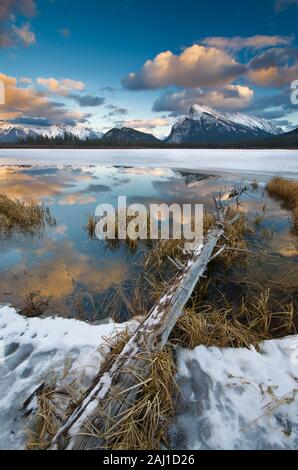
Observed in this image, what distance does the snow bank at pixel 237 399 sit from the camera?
2.24 metres

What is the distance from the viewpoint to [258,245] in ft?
23.4

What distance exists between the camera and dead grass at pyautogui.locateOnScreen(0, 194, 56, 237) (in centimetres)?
838

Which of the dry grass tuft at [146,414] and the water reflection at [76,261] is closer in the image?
the dry grass tuft at [146,414]

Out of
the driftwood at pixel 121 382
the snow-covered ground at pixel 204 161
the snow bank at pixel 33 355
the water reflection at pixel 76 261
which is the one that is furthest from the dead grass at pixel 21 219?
the snow-covered ground at pixel 204 161

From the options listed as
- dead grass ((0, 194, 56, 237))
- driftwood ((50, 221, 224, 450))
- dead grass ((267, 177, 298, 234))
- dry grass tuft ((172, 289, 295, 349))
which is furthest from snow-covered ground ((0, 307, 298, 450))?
dead grass ((267, 177, 298, 234))

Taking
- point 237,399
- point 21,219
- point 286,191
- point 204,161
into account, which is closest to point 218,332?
point 237,399

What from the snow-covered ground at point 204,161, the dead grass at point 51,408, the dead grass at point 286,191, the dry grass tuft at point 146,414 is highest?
the snow-covered ground at point 204,161

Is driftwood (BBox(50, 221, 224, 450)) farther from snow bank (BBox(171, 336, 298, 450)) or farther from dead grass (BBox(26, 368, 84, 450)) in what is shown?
snow bank (BBox(171, 336, 298, 450))

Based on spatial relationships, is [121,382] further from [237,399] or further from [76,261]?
[76,261]

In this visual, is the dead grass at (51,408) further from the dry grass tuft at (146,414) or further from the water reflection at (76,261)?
the water reflection at (76,261)

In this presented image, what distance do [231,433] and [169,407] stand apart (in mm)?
543

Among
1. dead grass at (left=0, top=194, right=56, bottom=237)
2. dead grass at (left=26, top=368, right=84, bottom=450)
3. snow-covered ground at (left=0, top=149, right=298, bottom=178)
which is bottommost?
dead grass at (left=26, top=368, right=84, bottom=450)

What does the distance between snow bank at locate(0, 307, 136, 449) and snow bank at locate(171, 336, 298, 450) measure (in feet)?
3.33
